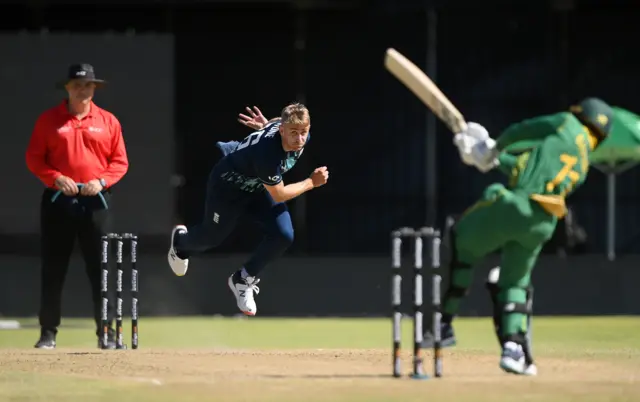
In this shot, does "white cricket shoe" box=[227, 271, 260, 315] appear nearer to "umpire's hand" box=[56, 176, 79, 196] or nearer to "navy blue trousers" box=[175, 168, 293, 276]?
"navy blue trousers" box=[175, 168, 293, 276]

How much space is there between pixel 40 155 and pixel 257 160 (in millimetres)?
2268

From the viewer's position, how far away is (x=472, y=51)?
61.7 ft

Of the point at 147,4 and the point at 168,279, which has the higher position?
the point at 147,4

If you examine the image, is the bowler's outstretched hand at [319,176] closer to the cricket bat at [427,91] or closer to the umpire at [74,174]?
the cricket bat at [427,91]

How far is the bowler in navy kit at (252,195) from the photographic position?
39.1ft

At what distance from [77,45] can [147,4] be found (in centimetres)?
90

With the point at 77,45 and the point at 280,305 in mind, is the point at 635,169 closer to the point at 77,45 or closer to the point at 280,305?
the point at 280,305

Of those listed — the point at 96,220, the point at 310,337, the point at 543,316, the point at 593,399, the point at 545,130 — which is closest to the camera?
the point at 593,399

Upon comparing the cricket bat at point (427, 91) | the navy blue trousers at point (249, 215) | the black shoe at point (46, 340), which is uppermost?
the cricket bat at point (427, 91)

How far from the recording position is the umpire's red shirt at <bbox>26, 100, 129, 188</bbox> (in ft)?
43.5

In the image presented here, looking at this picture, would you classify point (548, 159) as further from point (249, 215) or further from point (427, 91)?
point (249, 215)

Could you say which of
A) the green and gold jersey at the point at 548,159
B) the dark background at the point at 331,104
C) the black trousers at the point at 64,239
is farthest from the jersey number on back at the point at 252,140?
the dark background at the point at 331,104

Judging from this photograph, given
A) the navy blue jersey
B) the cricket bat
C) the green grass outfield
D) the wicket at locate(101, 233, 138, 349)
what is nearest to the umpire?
the wicket at locate(101, 233, 138, 349)

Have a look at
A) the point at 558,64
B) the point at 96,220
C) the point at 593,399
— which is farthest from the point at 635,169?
the point at 593,399
